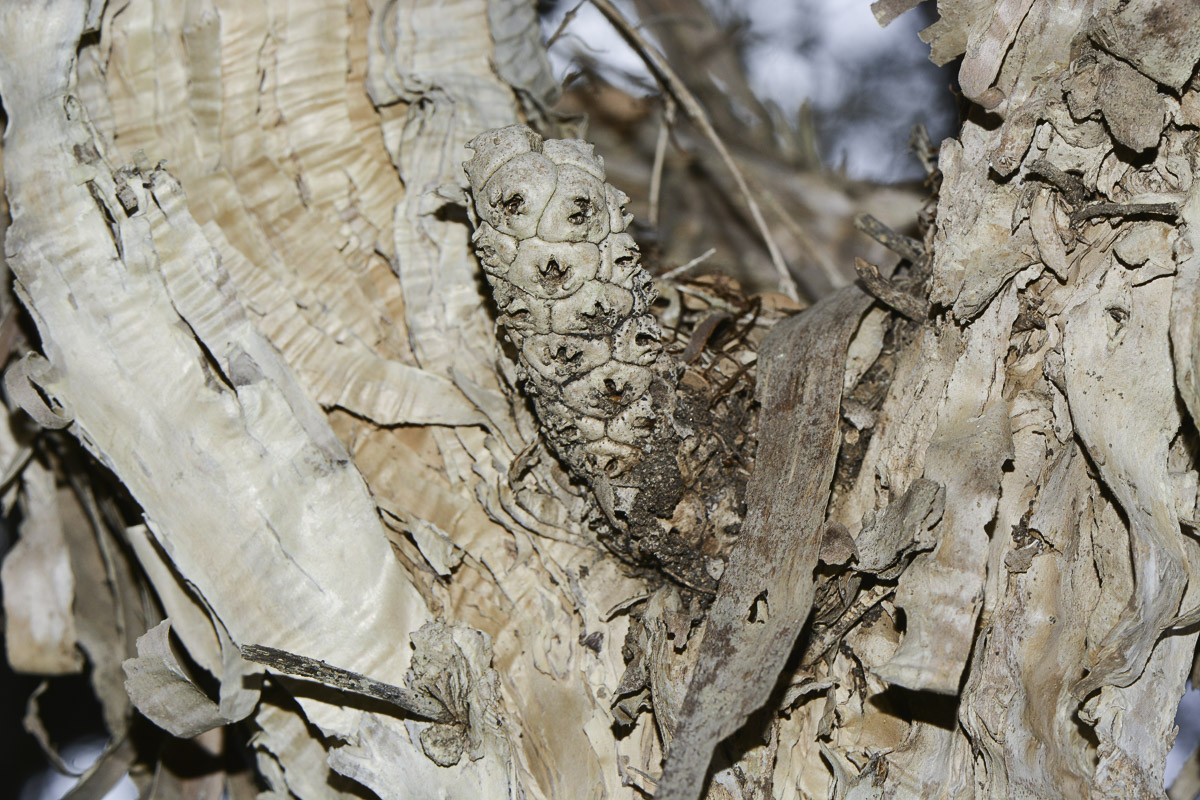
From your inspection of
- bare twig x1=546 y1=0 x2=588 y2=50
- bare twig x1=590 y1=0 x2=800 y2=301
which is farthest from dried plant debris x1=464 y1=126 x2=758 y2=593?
bare twig x1=546 y1=0 x2=588 y2=50

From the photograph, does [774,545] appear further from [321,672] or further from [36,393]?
[36,393]

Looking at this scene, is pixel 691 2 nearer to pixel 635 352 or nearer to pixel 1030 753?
pixel 635 352

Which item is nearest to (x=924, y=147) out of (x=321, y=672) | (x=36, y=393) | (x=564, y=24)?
(x=564, y=24)

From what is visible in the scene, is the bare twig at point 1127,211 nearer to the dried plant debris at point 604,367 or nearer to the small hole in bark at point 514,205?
the dried plant debris at point 604,367

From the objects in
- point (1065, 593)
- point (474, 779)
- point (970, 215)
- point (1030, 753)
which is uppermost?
point (970, 215)

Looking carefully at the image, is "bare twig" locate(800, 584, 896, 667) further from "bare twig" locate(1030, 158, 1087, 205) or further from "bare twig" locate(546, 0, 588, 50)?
"bare twig" locate(546, 0, 588, 50)

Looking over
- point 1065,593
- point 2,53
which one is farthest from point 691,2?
point 1065,593

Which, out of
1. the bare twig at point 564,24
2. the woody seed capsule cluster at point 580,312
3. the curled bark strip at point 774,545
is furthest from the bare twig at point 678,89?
the woody seed capsule cluster at point 580,312
